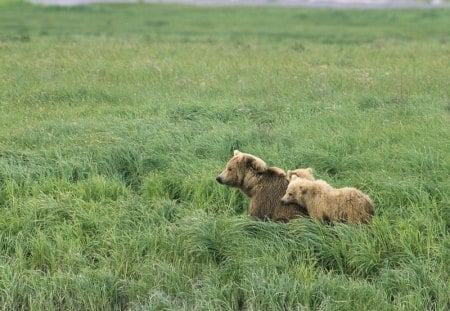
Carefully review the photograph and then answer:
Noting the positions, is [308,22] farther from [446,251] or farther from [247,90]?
[446,251]

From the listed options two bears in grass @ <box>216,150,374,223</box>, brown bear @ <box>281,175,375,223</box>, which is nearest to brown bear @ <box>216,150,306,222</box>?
two bears in grass @ <box>216,150,374,223</box>

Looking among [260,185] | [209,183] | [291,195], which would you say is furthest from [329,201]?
[209,183]

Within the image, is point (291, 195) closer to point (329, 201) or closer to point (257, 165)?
point (329, 201)

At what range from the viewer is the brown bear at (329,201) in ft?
16.4

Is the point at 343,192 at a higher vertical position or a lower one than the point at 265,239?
higher

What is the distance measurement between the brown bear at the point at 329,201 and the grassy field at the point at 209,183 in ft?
0.47

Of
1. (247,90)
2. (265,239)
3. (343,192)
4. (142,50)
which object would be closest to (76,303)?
(265,239)

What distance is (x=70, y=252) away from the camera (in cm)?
494

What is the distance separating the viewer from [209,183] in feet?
20.2

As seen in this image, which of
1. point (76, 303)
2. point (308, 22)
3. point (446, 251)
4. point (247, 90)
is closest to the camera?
point (76, 303)

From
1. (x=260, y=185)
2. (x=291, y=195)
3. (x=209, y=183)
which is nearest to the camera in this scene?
(x=291, y=195)

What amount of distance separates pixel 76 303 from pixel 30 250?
0.97 meters

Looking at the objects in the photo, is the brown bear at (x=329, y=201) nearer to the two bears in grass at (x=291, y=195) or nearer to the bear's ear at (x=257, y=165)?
the two bears in grass at (x=291, y=195)

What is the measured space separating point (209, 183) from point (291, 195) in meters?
1.24
